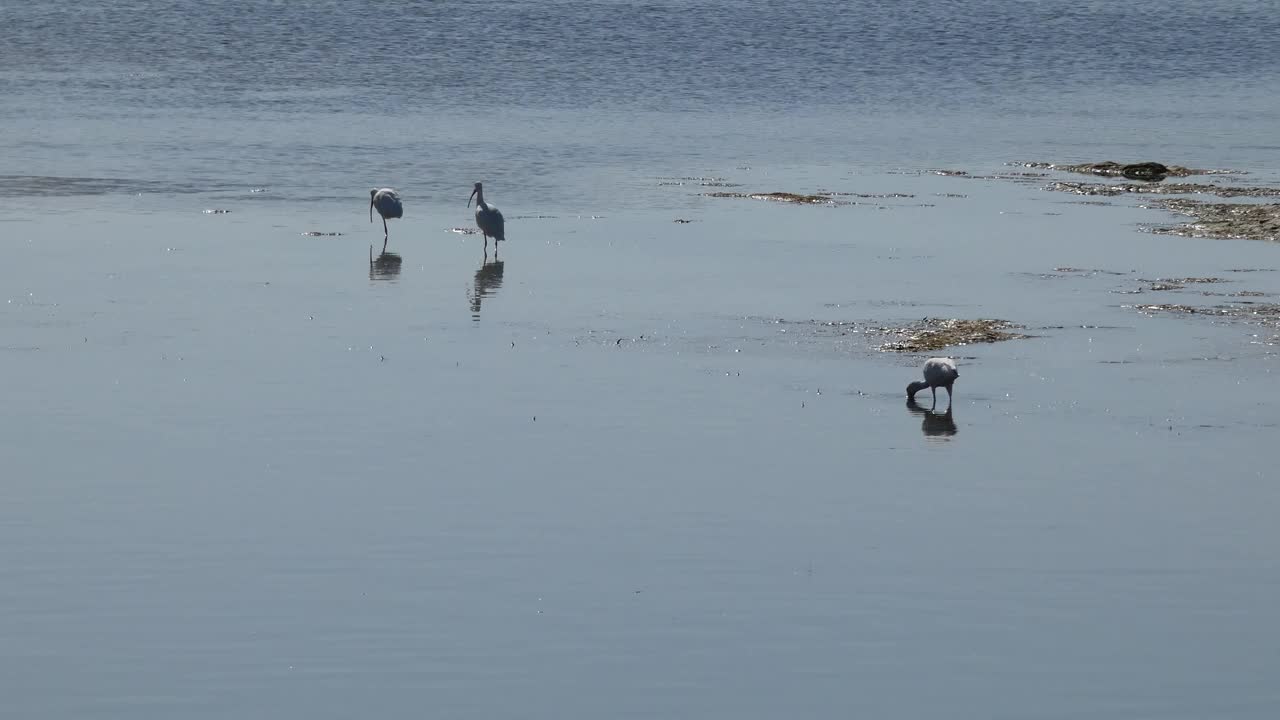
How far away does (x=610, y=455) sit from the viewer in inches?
555

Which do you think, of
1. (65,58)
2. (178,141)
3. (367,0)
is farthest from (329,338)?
(367,0)

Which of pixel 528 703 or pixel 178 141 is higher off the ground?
pixel 528 703

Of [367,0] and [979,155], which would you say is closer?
[979,155]

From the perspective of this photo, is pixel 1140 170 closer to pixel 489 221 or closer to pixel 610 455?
pixel 489 221

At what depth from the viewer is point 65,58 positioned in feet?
198

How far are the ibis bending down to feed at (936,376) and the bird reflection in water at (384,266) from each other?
8.54 metres

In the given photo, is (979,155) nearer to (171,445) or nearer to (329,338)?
(329,338)

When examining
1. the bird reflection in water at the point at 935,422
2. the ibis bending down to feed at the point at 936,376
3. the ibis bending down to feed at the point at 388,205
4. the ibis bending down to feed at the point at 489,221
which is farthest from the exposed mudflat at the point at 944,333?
the ibis bending down to feed at the point at 388,205

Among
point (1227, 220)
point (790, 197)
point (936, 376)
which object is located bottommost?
point (790, 197)

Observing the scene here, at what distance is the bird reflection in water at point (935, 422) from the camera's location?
14953 millimetres

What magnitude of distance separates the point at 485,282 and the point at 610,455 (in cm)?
859

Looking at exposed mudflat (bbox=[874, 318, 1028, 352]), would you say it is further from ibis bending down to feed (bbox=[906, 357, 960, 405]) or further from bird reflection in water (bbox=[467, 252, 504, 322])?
bird reflection in water (bbox=[467, 252, 504, 322])

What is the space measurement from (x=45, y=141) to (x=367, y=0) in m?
40.8

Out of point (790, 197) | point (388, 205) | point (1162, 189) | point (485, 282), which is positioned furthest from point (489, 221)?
point (1162, 189)
